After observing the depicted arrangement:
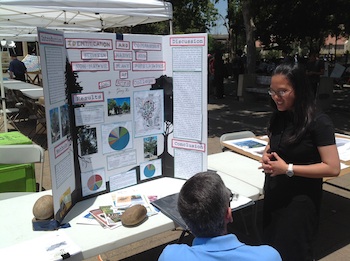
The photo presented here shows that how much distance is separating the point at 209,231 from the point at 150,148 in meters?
1.47

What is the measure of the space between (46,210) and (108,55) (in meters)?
1.04

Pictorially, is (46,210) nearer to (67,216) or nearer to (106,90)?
(67,216)

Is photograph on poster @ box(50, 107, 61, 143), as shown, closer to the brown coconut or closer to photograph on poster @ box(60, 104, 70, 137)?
photograph on poster @ box(60, 104, 70, 137)

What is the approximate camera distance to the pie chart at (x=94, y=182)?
2328mm

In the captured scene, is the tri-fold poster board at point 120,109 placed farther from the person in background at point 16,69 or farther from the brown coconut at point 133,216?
the person in background at point 16,69

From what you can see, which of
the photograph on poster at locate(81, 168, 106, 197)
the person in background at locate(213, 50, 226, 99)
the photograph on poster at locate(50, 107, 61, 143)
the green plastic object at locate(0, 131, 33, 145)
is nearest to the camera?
the photograph on poster at locate(50, 107, 61, 143)

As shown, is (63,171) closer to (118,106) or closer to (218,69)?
(118,106)

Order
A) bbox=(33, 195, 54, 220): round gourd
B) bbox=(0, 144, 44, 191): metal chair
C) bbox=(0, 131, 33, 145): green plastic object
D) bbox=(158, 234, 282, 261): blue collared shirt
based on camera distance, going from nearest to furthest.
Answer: bbox=(158, 234, 282, 261): blue collared shirt → bbox=(33, 195, 54, 220): round gourd → bbox=(0, 144, 44, 191): metal chair → bbox=(0, 131, 33, 145): green plastic object

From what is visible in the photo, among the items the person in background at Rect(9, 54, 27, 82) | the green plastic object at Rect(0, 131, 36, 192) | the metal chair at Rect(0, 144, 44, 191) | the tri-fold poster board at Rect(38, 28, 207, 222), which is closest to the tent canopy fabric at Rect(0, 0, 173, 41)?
the metal chair at Rect(0, 144, 44, 191)

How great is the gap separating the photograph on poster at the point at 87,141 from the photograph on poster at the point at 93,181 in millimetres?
151

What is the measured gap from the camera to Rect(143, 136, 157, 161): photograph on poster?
2568mm

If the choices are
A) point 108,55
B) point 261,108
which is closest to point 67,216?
point 108,55

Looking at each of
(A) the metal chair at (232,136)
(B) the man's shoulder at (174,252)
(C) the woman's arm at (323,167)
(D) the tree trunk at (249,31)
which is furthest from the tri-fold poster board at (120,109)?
(D) the tree trunk at (249,31)

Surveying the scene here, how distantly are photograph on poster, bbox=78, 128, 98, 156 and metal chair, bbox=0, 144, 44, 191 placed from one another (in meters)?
1.32
